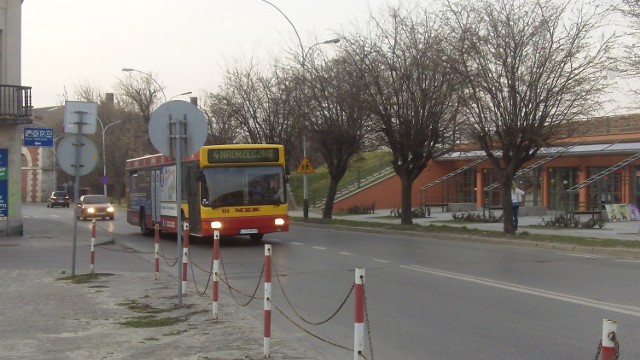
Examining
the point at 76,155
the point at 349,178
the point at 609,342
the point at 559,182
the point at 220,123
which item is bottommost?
the point at 609,342

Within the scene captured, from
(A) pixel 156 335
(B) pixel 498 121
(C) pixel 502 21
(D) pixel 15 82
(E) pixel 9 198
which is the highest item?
(C) pixel 502 21

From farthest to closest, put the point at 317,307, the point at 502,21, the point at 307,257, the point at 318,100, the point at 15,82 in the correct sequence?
1. the point at 318,100
2. the point at 15,82
3. the point at 502,21
4. the point at 307,257
5. the point at 317,307

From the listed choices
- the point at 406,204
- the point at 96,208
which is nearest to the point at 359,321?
the point at 406,204

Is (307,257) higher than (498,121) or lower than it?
lower

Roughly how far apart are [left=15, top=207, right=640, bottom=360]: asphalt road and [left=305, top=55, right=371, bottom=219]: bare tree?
10.5m

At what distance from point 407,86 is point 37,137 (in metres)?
12.9

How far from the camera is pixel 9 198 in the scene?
24000 mm

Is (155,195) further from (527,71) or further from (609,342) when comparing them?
(609,342)

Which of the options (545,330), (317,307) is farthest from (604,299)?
(317,307)

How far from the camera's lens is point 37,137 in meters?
22.6

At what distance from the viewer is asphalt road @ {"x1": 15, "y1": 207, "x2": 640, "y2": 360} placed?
Answer: 7730 millimetres

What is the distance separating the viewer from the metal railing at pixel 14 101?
23125 millimetres

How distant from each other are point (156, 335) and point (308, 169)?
26875 millimetres

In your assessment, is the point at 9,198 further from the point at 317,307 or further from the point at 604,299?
Result: the point at 604,299
